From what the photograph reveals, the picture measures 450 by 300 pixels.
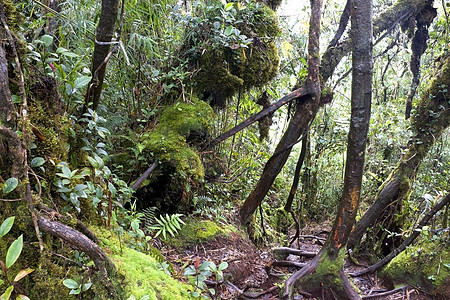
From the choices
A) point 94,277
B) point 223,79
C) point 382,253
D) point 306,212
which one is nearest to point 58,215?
point 94,277

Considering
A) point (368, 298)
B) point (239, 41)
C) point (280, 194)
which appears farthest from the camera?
point (280, 194)

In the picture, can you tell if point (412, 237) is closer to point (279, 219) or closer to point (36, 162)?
point (279, 219)

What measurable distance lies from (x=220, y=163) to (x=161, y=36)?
201 centimetres

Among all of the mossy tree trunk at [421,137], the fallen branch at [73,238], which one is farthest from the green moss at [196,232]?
the mossy tree trunk at [421,137]

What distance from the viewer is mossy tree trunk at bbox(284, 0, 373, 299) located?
118 inches

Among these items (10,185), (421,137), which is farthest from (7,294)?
(421,137)

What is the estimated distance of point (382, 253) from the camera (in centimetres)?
484

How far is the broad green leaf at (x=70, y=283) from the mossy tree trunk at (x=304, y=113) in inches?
125

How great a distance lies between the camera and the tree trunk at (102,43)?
1.88 meters

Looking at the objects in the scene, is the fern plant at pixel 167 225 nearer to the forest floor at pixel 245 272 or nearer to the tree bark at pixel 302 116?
the forest floor at pixel 245 272

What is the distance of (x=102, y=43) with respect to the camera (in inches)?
76.2

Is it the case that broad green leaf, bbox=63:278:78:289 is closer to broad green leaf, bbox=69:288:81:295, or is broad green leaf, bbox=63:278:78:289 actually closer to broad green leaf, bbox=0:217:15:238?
broad green leaf, bbox=69:288:81:295

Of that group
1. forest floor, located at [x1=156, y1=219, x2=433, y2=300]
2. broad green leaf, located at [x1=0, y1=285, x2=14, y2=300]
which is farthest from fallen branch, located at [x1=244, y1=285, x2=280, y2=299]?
broad green leaf, located at [x1=0, y1=285, x2=14, y2=300]

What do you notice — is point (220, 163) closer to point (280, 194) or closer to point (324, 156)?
point (280, 194)
